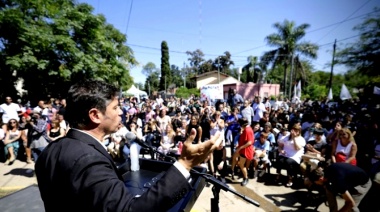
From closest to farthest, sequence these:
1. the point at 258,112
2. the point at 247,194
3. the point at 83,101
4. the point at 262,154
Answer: the point at 83,101, the point at 247,194, the point at 262,154, the point at 258,112

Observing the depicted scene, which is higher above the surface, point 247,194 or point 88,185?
point 88,185

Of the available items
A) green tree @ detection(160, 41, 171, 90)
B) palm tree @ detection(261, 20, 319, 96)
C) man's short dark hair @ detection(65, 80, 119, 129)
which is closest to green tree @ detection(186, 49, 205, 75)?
green tree @ detection(160, 41, 171, 90)

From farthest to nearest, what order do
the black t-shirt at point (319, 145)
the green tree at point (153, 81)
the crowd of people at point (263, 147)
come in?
the green tree at point (153, 81) → the black t-shirt at point (319, 145) → the crowd of people at point (263, 147)

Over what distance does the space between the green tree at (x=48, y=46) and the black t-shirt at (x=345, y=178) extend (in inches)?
552

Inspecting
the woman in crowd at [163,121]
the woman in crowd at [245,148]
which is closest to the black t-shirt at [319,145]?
the woman in crowd at [245,148]

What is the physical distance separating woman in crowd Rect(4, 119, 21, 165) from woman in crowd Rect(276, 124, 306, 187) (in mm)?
8776

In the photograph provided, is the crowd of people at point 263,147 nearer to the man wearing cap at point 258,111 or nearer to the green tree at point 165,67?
the man wearing cap at point 258,111

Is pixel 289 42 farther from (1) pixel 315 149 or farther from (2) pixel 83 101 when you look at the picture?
(2) pixel 83 101

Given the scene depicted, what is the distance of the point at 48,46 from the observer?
1214 centimetres

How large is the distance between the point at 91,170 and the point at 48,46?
13.9 m

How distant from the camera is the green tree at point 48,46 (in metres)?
11.6

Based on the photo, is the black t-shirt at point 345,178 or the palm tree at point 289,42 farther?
the palm tree at point 289,42

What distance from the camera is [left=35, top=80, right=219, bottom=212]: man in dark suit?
3.25 feet

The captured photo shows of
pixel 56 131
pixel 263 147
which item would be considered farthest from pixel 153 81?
pixel 263 147
